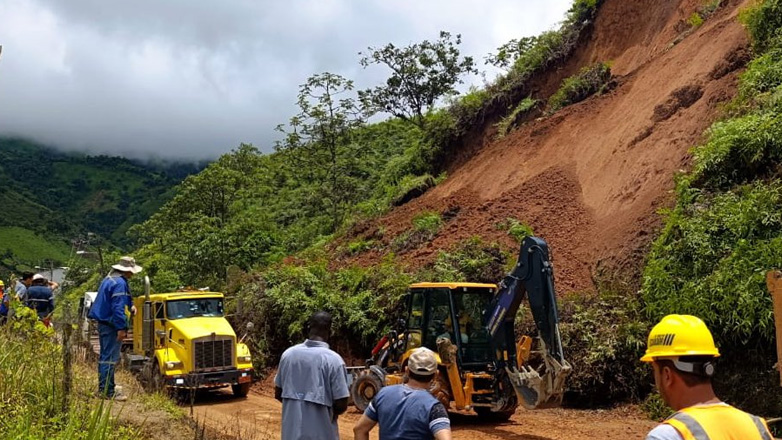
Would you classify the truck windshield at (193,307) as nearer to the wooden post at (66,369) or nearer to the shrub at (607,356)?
the shrub at (607,356)

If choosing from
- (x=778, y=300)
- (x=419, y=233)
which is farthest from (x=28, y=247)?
(x=778, y=300)

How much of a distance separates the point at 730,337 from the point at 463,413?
4.24m

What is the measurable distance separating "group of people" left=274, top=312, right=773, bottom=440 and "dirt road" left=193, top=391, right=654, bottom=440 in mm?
3642

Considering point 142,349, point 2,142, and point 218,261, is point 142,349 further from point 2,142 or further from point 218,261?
point 2,142

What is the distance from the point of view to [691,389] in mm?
2701

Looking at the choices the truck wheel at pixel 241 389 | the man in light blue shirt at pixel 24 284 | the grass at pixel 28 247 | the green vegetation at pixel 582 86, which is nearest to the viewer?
the man in light blue shirt at pixel 24 284

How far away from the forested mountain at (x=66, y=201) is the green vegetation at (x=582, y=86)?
50103 mm

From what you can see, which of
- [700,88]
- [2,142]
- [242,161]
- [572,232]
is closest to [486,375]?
[572,232]

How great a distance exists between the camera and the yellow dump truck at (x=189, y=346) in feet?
45.2

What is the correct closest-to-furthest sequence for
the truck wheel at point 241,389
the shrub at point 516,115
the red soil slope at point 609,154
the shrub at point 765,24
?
the truck wheel at point 241,389 < the shrub at point 765,24 < the red soil slope at point 609,154 < the shrub at point 516,115

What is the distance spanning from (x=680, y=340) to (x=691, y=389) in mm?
183

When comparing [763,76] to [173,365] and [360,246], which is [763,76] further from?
[173,365]

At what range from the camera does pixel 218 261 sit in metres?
26.7

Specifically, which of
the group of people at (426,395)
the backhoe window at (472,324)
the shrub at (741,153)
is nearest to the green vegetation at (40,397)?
the group of people at (426,395)
